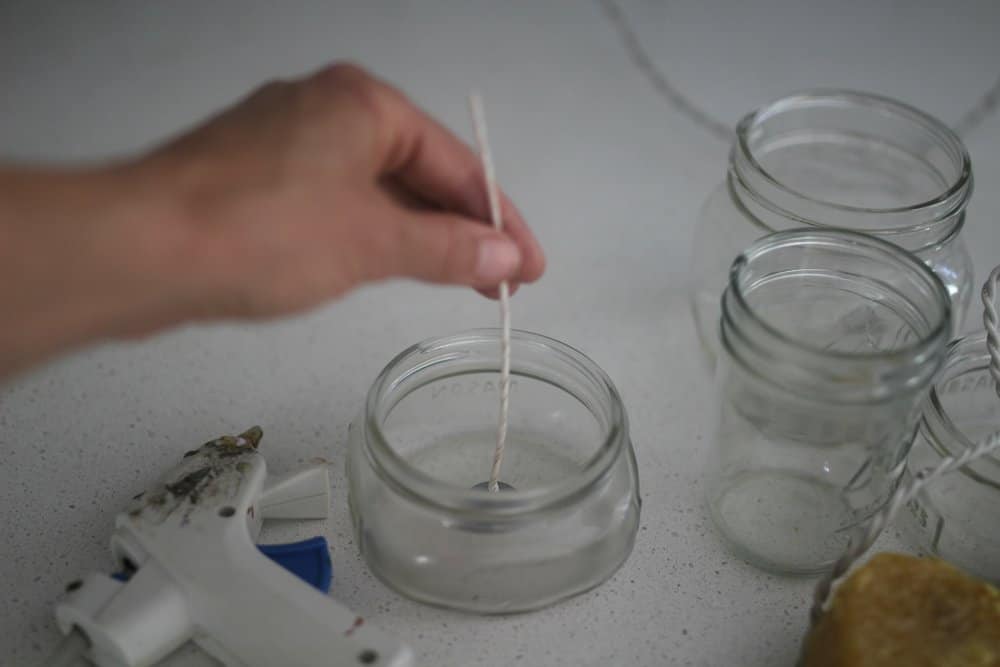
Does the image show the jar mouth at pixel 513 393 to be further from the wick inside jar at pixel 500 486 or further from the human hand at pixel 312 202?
the human hand at pixel 312 202

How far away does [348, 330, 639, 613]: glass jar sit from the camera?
68 centimetres

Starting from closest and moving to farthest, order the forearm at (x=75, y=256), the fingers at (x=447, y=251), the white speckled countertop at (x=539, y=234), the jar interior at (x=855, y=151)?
the forearm at (x=75, y=256) < the fingers at (x=447, y=251) < the white speckled countertop at (x=539, y=234) < the jar interior at (x=855, y=151)

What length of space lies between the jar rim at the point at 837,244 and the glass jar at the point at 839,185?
0.02m

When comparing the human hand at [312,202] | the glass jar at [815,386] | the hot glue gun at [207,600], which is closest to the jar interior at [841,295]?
the glass jar at [815,386]

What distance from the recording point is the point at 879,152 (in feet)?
3.29

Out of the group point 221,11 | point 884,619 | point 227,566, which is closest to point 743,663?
point 884,619

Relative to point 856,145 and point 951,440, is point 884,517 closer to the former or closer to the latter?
point 951,440

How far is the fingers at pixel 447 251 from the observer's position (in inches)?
23.3

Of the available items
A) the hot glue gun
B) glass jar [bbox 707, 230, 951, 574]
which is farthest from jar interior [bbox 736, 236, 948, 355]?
the hot glue gun

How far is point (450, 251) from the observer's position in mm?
615

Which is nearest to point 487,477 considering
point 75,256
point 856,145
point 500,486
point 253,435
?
point 500,486

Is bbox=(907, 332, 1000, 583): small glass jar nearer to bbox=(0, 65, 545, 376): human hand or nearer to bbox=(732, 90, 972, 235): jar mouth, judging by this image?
bbox=(732, 90, 972, 235): jar mouth

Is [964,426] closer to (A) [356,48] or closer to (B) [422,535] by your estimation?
(B) [422,535]

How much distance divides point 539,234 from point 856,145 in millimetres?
319
